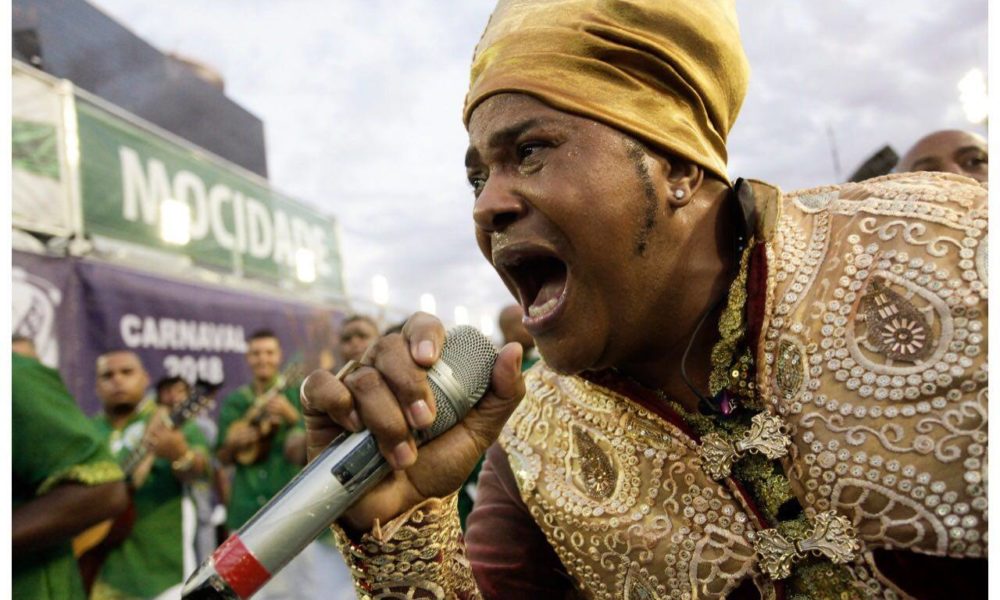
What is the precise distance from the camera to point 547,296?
5.41ft

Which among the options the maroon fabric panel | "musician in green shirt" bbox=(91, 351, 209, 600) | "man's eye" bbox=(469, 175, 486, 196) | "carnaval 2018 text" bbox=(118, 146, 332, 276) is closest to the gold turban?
"man's eye" bbox=(469, 175, 486, 196)

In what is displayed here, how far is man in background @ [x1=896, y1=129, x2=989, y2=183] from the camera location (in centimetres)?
385

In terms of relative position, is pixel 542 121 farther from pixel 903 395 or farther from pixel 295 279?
pixel 295 279

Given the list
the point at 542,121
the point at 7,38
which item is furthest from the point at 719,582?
the point at 7,38

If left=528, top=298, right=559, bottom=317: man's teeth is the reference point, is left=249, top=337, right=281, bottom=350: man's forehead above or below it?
above

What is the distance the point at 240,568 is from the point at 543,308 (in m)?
0.79

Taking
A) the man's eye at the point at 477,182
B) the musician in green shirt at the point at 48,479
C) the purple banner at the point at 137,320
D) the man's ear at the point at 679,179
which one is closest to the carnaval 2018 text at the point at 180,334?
the purple banner at the point at 137,320

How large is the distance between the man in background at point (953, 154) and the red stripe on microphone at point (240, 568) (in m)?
3.84

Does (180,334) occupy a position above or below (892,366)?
above

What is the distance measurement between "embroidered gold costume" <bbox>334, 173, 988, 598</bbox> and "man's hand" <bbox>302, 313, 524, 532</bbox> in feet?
0.27

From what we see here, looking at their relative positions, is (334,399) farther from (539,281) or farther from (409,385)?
(539,281)

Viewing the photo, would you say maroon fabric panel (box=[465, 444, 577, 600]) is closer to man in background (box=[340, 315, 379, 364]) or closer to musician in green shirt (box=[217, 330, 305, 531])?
man in background (box=[340, 315, 379, 364])

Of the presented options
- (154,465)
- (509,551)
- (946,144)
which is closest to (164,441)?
(154,465)

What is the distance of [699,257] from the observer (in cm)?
169
